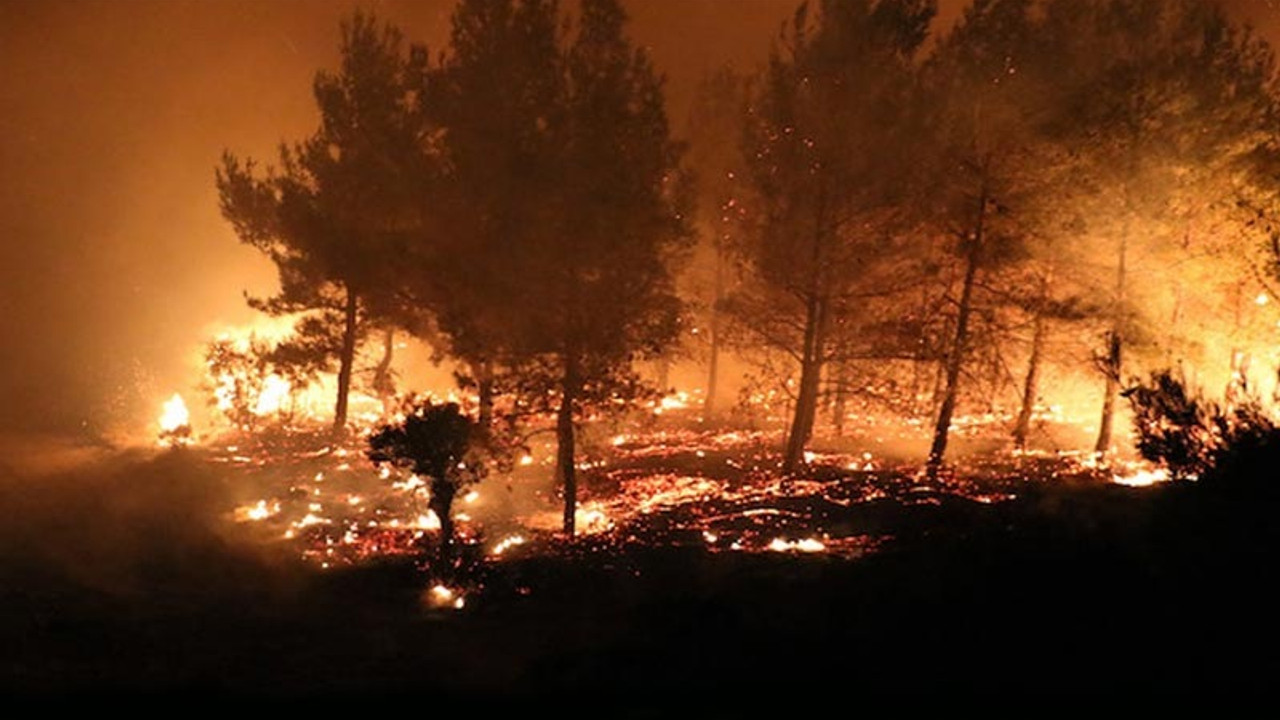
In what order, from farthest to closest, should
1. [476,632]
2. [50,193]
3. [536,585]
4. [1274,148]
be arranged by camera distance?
[50,193], [1274,148], [536,585], [476,632]

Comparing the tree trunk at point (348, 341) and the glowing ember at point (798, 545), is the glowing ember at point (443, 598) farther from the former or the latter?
the tree trunk at point (348, 341)

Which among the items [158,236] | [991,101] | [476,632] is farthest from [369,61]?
[158,236]

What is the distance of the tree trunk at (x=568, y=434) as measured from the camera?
1605 cm

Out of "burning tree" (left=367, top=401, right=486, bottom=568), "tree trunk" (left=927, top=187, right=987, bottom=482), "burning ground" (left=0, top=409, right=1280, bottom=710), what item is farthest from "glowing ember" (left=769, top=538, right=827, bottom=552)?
"tree trunk" (left=927, top=187, right=987, bottom=482)

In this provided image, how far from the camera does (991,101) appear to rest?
1839 centimetres

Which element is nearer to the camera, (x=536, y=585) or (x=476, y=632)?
(x=476, y=632)

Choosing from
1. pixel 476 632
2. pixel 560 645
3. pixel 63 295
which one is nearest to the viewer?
pixel 560 645

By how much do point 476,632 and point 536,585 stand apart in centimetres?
232

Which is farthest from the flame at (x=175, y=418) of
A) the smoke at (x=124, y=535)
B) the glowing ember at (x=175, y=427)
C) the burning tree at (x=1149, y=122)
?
the burning tree at (x=1149, y=122)

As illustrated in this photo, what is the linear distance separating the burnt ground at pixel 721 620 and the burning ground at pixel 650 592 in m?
0.04

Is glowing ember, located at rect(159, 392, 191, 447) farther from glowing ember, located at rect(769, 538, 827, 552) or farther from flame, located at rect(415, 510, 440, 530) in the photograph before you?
glowing ember, located at rect(769, 538, 827, 552)

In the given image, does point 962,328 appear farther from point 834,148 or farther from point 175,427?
point 175,427

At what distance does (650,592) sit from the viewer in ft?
38.7

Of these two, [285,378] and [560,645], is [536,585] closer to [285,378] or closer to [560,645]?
[560,645]
